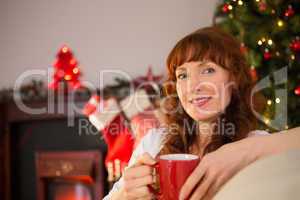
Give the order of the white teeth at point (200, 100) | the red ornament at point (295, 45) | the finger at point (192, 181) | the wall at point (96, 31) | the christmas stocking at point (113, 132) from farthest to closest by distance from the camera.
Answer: the wall at point (96, 31) < the christmas stocking at point (113, 132) < the red ornament at point (295, 45) < the white teeth at point (200, 100) < the finger at point (192, 181)

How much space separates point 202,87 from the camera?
0.63 meters

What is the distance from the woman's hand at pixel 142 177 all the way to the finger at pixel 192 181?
0.24 ft

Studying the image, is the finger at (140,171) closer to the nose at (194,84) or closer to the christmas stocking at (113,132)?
the nose at (194,84)

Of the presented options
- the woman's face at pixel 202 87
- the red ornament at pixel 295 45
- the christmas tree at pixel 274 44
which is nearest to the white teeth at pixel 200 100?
the woman's face at pixel 202 87

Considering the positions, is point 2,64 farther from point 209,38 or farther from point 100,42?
point 209,38

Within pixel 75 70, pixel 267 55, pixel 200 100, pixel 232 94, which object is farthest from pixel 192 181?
pixel 75 70

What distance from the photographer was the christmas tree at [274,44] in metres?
1.38

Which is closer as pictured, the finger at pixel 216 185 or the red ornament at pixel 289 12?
the finger at pixel 216 185

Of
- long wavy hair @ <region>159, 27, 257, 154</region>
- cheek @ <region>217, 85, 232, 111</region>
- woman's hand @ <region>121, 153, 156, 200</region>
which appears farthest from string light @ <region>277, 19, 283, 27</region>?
woman's hand @ <region>121, 153, 156, 200</region>

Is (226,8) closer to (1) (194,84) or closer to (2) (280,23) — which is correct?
(2) (280,23)

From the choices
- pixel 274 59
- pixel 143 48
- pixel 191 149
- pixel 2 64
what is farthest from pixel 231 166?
pixel 2 64

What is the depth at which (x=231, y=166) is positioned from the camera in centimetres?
39

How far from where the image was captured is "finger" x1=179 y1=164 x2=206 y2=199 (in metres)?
0.38

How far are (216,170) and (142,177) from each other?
0.34ft
